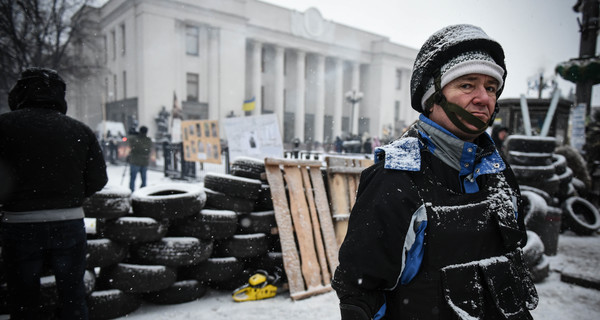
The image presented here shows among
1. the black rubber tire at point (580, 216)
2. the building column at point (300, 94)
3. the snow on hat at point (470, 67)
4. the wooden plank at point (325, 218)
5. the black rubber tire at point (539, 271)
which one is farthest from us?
the building column at point (300, 94)

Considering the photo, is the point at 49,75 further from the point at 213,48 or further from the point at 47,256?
the point at 213,48

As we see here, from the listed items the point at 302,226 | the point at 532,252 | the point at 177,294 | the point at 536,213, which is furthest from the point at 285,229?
the point at 536,213

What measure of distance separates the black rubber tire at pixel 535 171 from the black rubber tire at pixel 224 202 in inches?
211

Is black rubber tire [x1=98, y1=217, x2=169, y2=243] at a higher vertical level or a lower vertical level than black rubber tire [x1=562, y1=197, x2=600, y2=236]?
higher

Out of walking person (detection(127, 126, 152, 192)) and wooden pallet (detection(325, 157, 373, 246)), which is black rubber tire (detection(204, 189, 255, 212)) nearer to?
wooden pallet (detection(325, 157, 373, 246))

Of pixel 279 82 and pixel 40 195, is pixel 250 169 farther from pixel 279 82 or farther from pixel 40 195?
pixel 279 82

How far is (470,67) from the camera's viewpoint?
54.9 inches

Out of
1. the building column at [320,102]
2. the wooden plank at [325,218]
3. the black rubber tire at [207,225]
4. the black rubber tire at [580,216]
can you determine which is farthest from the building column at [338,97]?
the black rubber tire at [207,225]

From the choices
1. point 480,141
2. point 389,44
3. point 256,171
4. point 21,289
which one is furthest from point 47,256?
point 389,44

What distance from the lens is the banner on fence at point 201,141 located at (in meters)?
10.2

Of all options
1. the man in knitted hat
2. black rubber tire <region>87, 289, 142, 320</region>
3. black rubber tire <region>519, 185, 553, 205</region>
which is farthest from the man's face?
black rubber tire <region>519, 185, 553, 205</region>

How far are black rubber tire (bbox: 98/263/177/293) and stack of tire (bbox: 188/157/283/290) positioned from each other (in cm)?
45

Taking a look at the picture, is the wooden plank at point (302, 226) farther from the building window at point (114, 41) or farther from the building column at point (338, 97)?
the building column at point (338, 97)

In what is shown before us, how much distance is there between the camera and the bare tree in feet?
48.8
